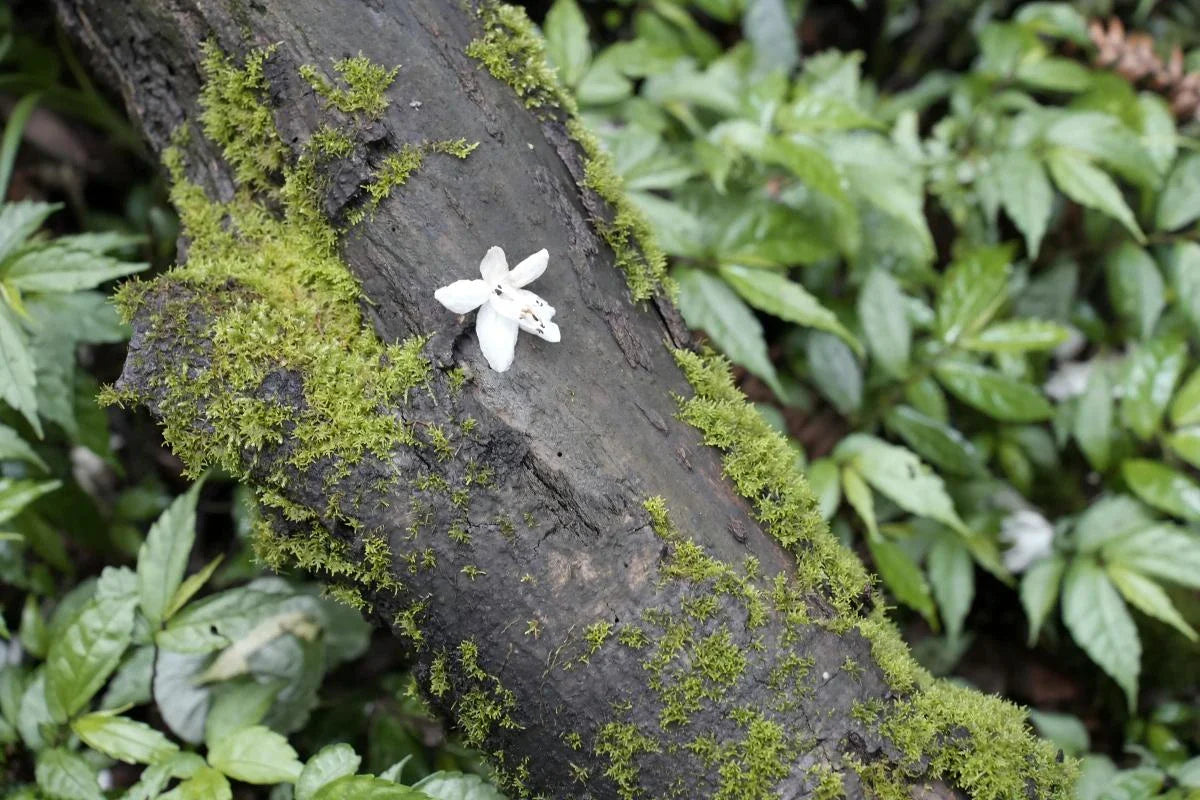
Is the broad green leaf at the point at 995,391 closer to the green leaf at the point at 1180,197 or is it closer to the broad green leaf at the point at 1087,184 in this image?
the broad green leaf at the point at 1087,184

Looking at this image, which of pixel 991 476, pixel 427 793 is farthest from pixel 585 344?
pixel 991 476

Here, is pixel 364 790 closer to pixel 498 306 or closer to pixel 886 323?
pixel 498 306

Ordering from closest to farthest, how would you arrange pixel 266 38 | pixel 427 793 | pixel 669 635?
pixel 669 635
pixel 427 793
pixel 266 38

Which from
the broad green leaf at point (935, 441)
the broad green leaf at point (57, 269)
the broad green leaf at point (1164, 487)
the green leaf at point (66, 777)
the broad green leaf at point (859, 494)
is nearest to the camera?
the green leaf at point (66, 777)

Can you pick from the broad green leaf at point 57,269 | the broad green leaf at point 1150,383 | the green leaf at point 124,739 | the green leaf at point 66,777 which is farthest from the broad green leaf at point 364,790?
the broad green leaf at point 1150,383

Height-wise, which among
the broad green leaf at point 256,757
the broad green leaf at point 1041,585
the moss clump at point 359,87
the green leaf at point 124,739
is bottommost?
the broad green leaf at point 1041,585

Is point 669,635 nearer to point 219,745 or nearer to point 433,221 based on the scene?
point 433,221
